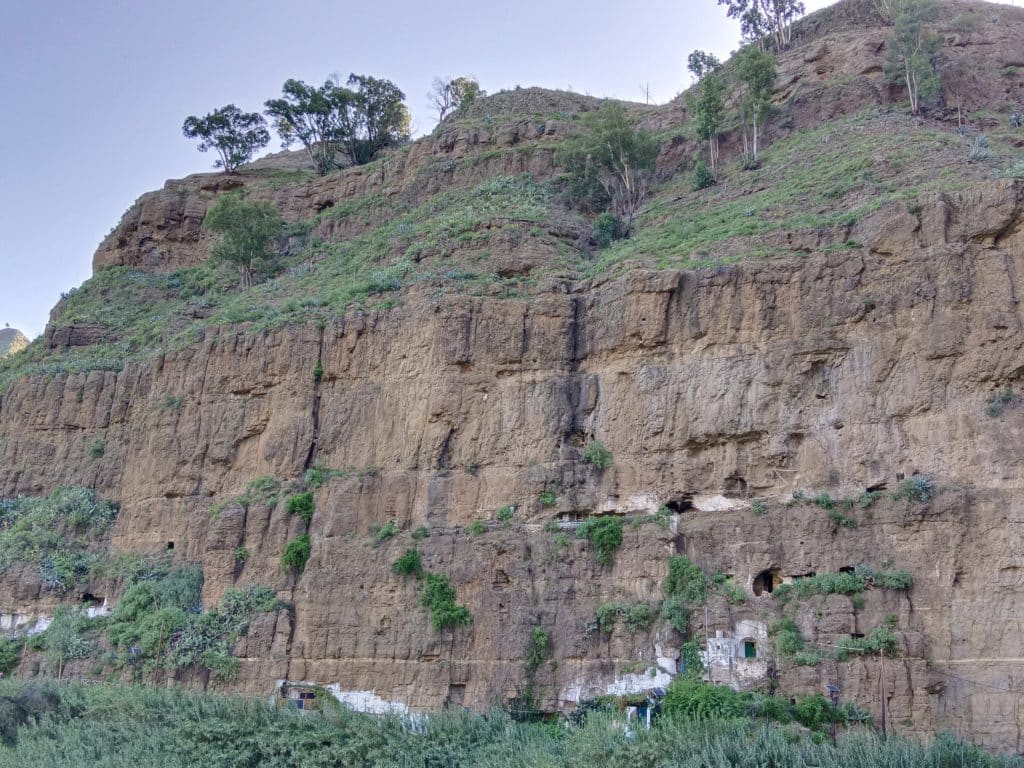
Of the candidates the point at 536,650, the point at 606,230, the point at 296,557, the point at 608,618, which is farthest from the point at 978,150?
the point at 296,557

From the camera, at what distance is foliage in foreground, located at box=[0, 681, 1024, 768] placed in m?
18.2

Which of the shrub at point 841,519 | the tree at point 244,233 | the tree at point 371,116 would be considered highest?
the tree at point 371,116

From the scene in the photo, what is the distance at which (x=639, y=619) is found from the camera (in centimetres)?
2578

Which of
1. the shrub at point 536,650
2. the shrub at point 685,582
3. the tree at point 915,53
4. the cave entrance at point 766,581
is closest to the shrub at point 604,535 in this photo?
the shrub at point 685,582

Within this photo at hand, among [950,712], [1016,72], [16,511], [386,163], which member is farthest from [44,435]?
[1016,72]

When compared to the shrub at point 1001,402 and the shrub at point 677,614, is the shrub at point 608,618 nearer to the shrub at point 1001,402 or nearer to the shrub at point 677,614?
the shrub at point 677,614

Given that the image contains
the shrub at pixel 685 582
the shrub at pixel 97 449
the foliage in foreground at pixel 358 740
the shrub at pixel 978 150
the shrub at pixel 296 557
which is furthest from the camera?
the shrub at pixel 97 449

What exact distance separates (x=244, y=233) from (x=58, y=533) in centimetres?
1821

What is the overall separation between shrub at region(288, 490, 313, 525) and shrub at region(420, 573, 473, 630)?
16.4 ft

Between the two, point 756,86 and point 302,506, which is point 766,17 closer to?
point 756,86

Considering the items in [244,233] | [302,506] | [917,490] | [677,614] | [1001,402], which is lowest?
[677,614]

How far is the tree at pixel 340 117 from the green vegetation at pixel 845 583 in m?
42.3

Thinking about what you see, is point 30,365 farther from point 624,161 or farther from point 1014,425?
point 1014,425

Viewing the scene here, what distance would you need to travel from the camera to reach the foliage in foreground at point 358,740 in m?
18.2
